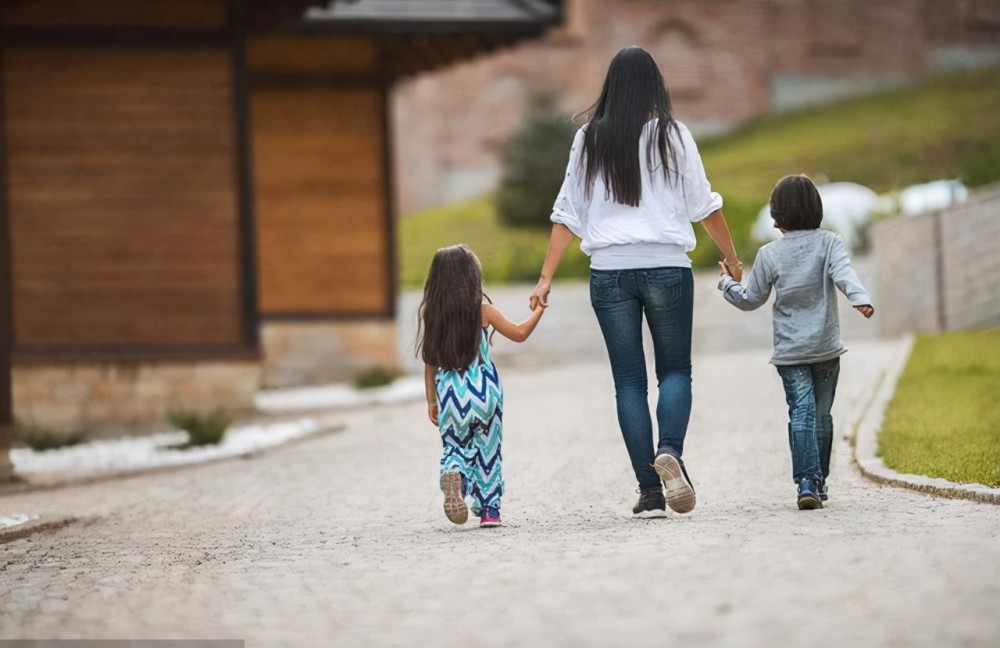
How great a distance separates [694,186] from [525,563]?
6.57ft

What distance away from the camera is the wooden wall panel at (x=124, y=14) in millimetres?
15125

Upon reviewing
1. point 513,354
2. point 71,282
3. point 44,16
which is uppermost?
point 44,16

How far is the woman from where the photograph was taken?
7680 millimetres

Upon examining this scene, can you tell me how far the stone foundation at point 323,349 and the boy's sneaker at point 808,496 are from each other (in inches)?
497

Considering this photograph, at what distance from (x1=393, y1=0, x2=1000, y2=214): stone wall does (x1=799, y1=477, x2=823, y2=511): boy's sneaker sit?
121 ft

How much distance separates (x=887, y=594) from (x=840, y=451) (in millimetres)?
5073

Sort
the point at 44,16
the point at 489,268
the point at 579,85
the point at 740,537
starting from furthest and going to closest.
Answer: the point at 579,85 → the point at 489,268 → the point at 44,16 → the point at 740,537

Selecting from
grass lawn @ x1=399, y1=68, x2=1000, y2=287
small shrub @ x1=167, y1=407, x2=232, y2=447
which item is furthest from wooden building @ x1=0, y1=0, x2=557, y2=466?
grass lawn @ x1=399, y1=68, x2=1000, y2=287

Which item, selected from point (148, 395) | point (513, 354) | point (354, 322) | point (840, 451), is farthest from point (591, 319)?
point (840, 451)

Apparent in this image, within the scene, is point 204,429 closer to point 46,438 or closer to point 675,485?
point 46,438

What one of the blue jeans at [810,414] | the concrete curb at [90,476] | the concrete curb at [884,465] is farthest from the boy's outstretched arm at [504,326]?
the concrete curb at [90,476]

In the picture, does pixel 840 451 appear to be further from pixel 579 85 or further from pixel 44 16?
pixel 579 85

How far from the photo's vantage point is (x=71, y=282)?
15.3 m

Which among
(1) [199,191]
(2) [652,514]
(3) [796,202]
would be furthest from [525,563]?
(1) [199,191]
